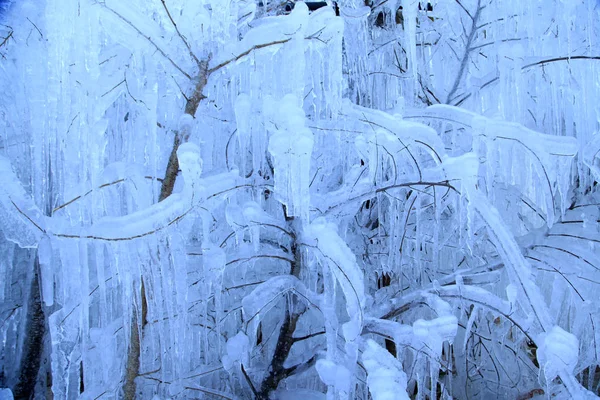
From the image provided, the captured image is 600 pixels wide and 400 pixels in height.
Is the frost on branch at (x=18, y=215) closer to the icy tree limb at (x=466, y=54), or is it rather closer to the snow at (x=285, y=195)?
the snow at (x=285, y=195)

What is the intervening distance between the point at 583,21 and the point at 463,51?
50 centimetres

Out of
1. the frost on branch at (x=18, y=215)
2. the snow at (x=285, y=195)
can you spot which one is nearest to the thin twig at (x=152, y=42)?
the snow at (x=285, y=195)

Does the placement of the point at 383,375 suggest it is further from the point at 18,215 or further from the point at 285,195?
the point at 18,215

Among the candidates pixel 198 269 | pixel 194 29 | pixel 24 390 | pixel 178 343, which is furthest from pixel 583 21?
pixel 24 390

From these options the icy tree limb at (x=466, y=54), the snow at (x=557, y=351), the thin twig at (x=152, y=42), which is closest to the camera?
the thin twig at (x=152, y=42)

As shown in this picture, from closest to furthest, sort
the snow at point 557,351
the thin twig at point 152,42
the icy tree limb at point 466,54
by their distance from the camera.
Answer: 1. the thin twig at point 152,42
2. the snow at point 557,351
3. the icy tree limb at point 466,54

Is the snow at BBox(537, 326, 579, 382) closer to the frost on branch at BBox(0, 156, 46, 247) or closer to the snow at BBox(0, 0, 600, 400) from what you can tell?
the snow at BBox(0, 0, 600, 400)

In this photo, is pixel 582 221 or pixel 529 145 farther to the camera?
pixel 582 221

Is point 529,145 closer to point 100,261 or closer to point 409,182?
point 409,182

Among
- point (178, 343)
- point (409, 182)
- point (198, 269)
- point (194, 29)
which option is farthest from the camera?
point (198, 269)

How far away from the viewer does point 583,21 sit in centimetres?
197

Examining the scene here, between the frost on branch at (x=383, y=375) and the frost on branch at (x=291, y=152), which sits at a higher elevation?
the frost on branch at (x=291, y=152)

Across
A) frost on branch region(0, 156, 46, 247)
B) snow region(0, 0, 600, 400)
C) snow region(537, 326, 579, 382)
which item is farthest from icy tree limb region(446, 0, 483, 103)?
frost on branch region(0, 156, 46, 247)

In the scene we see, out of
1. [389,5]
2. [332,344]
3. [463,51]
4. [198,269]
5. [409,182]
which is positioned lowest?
[332,344]
